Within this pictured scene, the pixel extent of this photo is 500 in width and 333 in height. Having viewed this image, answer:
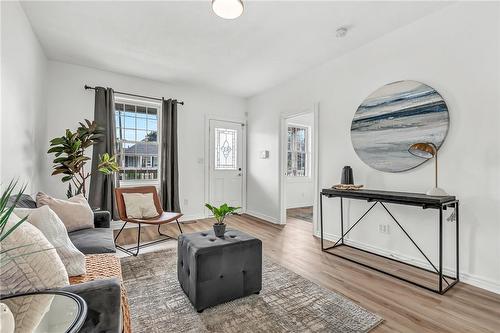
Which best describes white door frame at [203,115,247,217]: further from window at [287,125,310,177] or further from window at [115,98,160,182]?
window at [287,125,310,177]

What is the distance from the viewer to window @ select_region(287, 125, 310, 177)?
21.5 feet

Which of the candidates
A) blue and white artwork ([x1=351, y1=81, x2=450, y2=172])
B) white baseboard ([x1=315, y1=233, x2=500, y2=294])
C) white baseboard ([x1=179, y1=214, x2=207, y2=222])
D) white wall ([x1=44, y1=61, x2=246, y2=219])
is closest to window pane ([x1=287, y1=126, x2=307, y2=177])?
white wall ([x1=44, y1=61, x2=246, y2=219])

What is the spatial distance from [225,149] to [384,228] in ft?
11.3

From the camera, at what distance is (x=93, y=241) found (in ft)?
6.83

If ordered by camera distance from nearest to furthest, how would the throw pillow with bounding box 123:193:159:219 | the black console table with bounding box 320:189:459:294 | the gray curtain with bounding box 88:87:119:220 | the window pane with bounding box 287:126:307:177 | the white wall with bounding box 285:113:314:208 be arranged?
the black console table with bounding box 320:189:459:294, the throw pillow with bounding box 123:193:159:219, the gray curtain with bounding box 88:87:119:220, the white wall with bounding box 285:113:314:208, the window pane with bounding box 287:126:307:177

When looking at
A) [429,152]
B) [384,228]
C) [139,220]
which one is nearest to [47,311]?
[139,220]

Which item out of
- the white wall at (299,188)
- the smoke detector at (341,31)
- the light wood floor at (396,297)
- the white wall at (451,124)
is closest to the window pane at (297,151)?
the white wall at (299,188)

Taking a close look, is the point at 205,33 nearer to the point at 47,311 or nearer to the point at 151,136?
the point at 151,136

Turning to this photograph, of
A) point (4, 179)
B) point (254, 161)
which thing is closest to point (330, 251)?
point (254, 161)

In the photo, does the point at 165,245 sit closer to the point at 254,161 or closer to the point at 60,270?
the point at 60,270

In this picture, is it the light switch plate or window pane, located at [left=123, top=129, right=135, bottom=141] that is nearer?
window pane, located at [left=123, top=129, right=135, bottom=141]

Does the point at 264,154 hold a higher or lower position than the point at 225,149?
lower

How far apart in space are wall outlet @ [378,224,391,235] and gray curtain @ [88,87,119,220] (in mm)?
3877

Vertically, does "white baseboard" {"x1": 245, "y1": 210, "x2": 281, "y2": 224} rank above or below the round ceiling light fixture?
below
